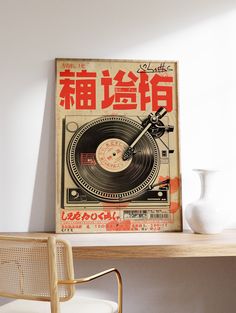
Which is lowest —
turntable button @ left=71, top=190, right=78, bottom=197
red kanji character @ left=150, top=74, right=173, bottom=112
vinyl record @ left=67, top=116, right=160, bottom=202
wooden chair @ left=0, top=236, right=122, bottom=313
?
wooden chair @ left=0, top=236, right=122, bottom=313

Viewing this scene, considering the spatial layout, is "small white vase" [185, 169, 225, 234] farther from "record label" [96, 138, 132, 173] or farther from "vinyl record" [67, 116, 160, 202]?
"record label" [96, 138, 132, 173]

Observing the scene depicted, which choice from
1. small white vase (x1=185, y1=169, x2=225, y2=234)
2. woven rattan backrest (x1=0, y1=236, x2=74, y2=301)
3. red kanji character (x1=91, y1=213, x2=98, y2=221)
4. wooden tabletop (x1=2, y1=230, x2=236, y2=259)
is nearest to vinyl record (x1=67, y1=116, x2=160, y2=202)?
red kanji character (x1=91, y1=213, x2=98, y2=221)

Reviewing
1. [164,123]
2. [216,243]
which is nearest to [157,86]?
[164,123]

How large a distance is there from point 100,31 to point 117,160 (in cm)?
81

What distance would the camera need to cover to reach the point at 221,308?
2824 mm

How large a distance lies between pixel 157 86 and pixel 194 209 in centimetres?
79

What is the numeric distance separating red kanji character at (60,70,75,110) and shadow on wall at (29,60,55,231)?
77 millimetres

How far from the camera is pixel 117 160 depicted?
2.78 meters

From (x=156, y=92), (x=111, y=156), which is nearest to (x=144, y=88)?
(x=156, y=92)

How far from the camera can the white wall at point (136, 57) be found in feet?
9.09

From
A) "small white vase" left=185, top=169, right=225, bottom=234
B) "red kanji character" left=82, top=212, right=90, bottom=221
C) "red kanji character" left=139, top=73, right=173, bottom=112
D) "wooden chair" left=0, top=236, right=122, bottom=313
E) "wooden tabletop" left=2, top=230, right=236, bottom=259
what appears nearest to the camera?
"wooden chair" left=0, top=236, right=122, bottom=313

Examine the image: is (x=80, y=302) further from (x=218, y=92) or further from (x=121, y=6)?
(x=121, y=6)

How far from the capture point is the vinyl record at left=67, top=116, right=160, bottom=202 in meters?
2.75

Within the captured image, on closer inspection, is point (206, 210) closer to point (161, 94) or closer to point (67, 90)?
point (161, 94)
